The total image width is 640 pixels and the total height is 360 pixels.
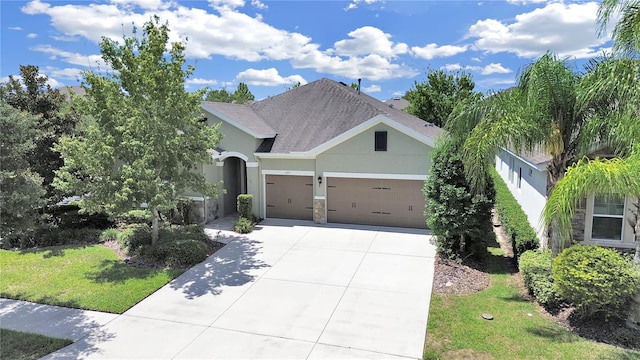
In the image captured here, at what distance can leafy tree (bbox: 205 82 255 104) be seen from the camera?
5991 cm

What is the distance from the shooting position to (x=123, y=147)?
1244 centimetres

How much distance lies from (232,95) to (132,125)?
53.3m

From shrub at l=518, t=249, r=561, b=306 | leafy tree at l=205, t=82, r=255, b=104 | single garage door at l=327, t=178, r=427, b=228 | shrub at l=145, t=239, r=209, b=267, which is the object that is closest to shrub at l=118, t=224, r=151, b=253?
shrub at l=145, t=239, r=209, b=267

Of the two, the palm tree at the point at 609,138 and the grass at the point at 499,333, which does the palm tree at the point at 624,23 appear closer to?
the palm tree at the point at 609,138

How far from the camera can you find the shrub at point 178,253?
12508 mm

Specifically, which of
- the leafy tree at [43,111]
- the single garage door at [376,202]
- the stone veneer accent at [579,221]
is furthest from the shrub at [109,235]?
the stone veneer accent at [579,221]

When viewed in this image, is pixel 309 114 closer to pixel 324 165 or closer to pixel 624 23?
pixel 324 165

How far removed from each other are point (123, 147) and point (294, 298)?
7.36 metres

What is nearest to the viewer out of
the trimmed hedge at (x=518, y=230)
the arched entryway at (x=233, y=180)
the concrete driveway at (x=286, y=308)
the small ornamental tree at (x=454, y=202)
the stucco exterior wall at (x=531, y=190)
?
the concrete driveway at (x=286, y=308)

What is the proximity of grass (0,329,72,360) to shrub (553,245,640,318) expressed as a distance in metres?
10.3

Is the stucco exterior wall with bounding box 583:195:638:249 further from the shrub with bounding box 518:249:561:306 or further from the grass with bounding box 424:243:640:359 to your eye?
the grass with bounding box 424:243:640:359

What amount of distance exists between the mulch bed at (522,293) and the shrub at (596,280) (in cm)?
24

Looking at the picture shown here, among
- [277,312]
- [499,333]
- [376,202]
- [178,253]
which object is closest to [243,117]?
[376,202]

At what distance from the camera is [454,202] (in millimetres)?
11867
